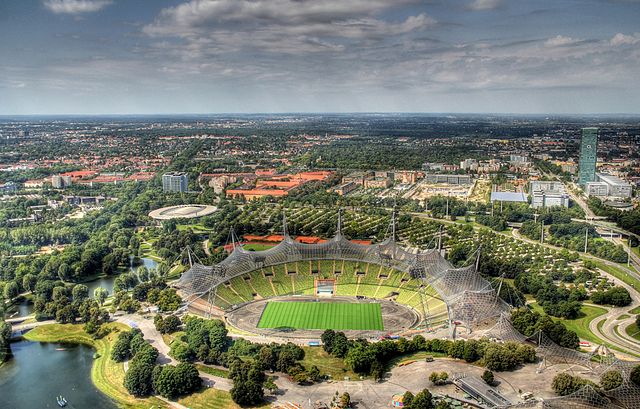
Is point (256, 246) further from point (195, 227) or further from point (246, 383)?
point (246, 383)

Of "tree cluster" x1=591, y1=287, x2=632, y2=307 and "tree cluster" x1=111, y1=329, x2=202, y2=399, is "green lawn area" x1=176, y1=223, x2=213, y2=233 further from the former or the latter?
"tree cluster" x1=591, y1=287, x2=632, y2=307

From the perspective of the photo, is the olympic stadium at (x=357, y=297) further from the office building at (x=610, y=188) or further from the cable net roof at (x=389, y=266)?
the office building at (x=610, y=188)

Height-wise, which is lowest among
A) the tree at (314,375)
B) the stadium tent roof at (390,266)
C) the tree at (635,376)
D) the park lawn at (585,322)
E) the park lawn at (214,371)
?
the park lawn at (585,322)

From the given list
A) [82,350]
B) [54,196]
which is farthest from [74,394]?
[54,196]

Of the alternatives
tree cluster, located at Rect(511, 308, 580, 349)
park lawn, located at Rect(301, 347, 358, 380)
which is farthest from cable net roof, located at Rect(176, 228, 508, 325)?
park lawn, located at Rect(301, 347, 358, 380)

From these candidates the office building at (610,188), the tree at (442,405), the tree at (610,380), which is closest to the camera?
the tree at (442,405)

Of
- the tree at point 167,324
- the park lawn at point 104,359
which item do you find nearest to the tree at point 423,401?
the park lawn at point 104,359

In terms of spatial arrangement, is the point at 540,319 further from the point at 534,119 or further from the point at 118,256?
the point at 534,119

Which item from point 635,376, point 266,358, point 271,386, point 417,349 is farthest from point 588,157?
point 271,386
